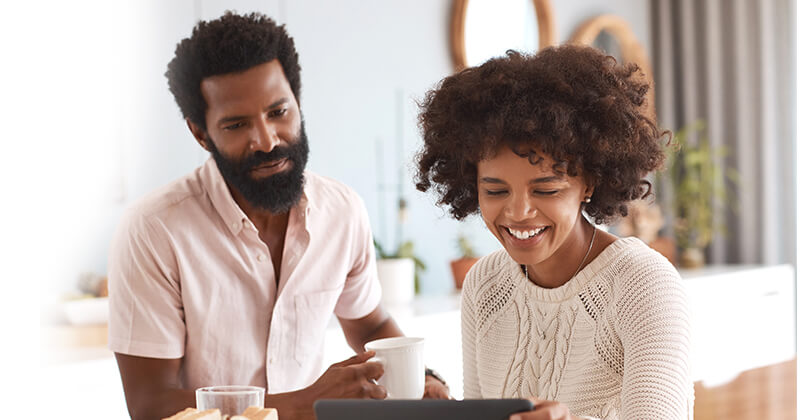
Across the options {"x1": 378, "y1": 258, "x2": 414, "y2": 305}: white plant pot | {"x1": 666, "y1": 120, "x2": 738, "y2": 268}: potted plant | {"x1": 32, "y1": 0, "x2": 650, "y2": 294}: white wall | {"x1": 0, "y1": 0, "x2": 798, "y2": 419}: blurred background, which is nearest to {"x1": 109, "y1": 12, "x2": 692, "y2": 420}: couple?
{"x1": 0, "y1": 0, "x2": 798, "y2": 419}: blurred background

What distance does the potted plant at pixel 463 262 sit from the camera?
347 centimetres

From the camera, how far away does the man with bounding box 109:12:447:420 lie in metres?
1.69

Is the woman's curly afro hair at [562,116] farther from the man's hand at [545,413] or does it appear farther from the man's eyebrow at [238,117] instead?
the man's hand at [545,413]

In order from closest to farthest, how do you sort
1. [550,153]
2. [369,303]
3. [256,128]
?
[550,153] < [256,128] < [369,303]

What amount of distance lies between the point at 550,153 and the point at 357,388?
491mm

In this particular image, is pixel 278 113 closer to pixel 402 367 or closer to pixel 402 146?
pixel 402 367

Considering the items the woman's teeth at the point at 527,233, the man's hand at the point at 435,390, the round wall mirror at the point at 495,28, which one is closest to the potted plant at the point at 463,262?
the round wall mirror at the point at 495,28

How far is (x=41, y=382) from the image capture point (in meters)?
2.21

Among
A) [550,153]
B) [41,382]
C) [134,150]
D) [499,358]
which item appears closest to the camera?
[550,153]

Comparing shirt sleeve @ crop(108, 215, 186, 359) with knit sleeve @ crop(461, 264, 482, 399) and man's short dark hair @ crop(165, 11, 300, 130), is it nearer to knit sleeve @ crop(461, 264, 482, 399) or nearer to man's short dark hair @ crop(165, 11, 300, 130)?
man's short dark hair @ crop(165, 11, 300, 130)

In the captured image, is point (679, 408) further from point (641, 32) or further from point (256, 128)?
point (641, 32)

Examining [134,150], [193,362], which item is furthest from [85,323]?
[193,362]

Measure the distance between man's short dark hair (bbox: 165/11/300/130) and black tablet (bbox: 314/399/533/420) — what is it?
37.9 inches

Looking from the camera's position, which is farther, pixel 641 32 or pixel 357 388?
pixel 641 32
